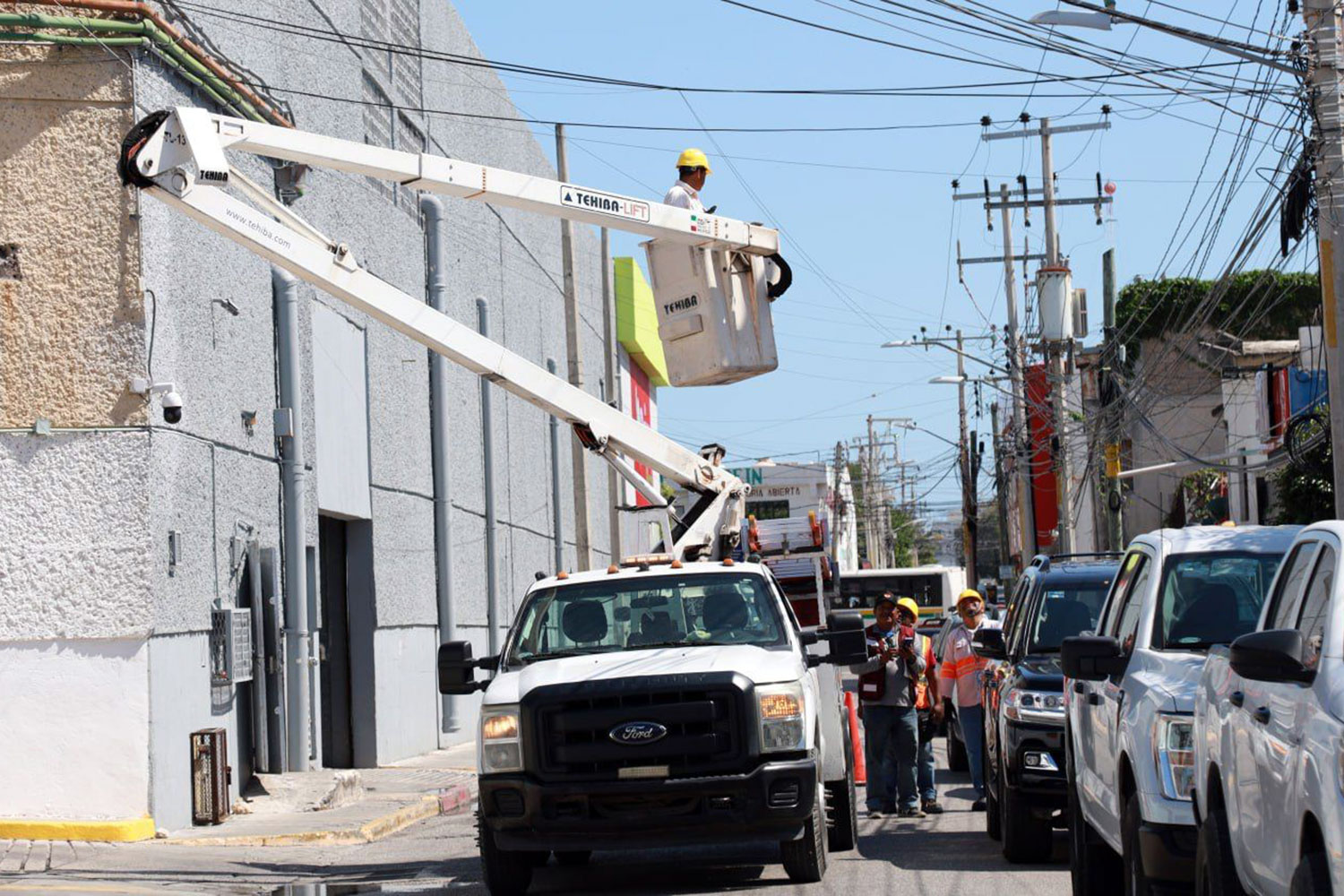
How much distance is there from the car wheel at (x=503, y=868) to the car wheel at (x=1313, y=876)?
652 centimetres

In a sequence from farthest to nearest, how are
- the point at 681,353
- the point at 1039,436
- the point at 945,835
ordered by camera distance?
the point at 1039,436 < the point at 681,353 < the point at 945,835

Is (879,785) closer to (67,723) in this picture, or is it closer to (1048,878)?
(1048,878)

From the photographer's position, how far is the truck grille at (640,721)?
10.8 meters

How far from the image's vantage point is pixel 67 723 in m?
15.5

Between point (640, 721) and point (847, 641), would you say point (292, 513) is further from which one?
point (640, 721)

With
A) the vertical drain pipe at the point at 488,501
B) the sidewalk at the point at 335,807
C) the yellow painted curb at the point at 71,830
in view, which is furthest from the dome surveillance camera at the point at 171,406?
the vertical drain pipe at the point at 488,501

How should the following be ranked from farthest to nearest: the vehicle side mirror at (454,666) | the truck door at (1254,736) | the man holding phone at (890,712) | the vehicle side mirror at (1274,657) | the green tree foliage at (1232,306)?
the green tree foliage at (1232,306) → the man holding phone at (890,712) → the vehicle side mirror at (454,666) → the truck door at (1254,736) → the vehicle side mirror at (1274,657)

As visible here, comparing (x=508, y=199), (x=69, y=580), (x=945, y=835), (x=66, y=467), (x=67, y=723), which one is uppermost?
(x=508, y=199)

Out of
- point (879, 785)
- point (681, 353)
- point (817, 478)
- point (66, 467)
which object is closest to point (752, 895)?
point (879, 785)

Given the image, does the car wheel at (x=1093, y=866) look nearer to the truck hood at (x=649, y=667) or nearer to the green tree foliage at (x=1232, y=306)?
the truck hood at (x=649, y=667)

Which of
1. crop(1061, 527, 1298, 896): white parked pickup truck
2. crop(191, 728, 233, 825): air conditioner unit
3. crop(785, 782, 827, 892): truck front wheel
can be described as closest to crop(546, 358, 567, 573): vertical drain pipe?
crop(191, 728, 233, 825): air conditioner unit

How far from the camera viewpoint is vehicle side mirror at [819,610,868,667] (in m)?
12.1

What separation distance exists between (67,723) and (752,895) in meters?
7.17

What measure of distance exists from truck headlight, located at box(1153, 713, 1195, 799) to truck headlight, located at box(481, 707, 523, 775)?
14.3ft
